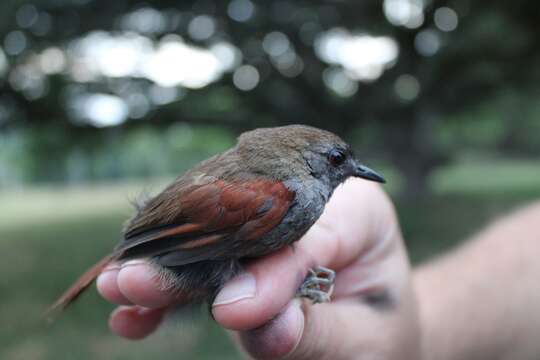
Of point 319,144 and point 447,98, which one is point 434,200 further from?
point 319,144

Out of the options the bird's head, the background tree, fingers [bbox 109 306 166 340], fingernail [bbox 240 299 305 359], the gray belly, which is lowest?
fingers [bbox 109 306 166 340]

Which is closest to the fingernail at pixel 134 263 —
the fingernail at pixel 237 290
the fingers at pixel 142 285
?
the fingers at pixel 142 285

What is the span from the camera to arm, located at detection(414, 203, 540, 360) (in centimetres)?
334

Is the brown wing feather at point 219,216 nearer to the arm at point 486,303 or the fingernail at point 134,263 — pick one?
the fingernail at point 134,263

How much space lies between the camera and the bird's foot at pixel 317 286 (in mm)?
2508

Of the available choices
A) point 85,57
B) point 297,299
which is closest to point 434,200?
point 85,57

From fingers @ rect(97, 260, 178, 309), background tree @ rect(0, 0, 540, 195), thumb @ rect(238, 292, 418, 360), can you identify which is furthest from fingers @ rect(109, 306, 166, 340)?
background tree @ rect(0, 0, 540, 195)

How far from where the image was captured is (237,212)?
2.26 metres

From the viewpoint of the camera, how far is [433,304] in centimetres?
346

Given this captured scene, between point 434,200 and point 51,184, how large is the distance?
81.6 ft

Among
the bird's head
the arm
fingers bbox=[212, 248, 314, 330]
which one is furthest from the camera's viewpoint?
the arm

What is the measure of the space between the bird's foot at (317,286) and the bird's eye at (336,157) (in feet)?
1.85

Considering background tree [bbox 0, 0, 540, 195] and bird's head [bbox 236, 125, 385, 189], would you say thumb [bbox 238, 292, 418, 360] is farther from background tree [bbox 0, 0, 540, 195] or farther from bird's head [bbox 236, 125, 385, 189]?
background tree [bbox 0, 0, 540, 195]

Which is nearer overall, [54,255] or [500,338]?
[500,338]
